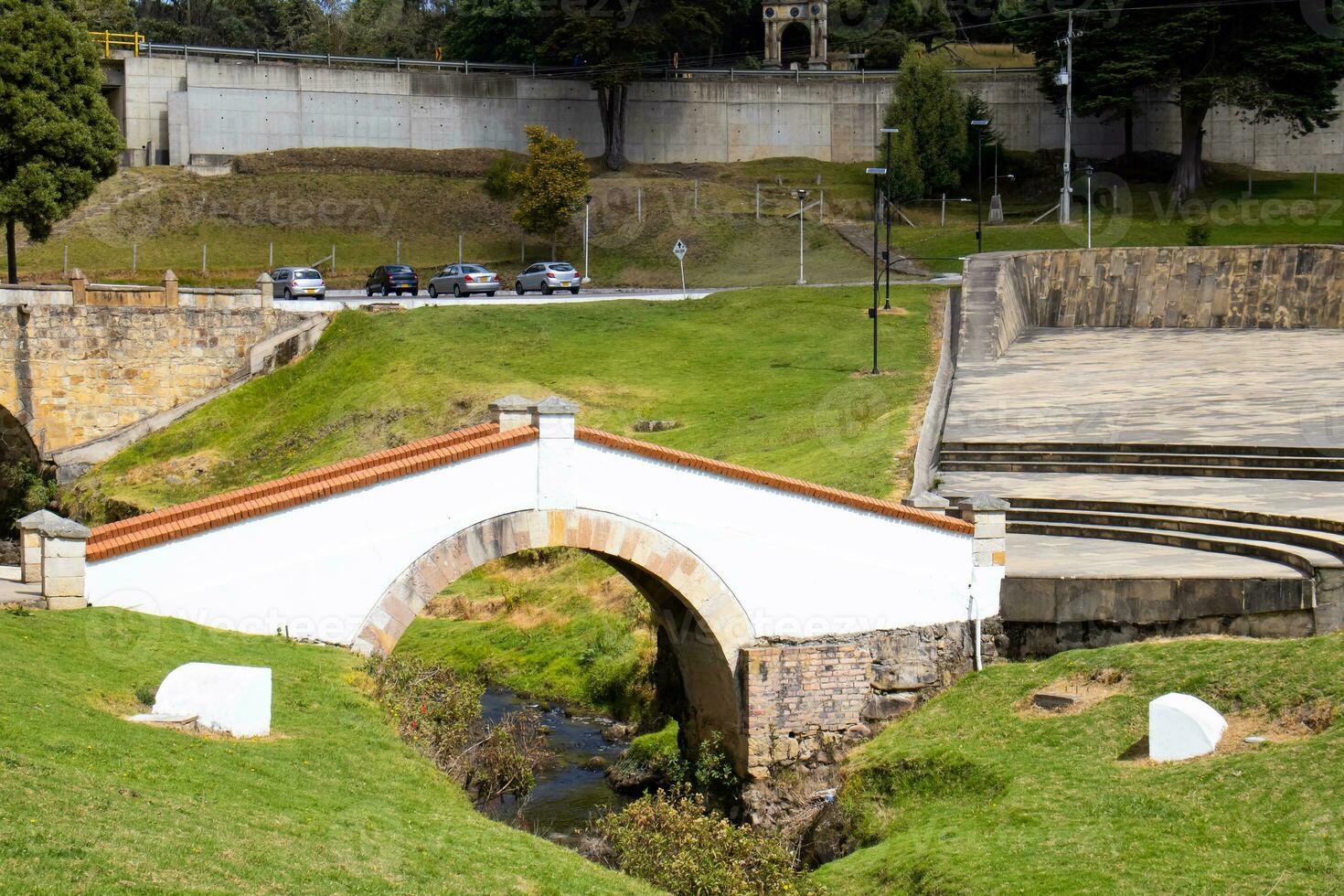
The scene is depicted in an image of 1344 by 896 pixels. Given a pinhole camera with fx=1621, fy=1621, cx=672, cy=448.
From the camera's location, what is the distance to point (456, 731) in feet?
51.8

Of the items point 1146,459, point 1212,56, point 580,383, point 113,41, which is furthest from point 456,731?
point 113,41

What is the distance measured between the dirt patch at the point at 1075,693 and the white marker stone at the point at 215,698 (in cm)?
747

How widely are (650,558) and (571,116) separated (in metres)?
50.8

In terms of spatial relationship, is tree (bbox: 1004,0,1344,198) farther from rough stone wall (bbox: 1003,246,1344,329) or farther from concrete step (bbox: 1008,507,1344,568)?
concrete step (bbox: 1008,507,1344,568)

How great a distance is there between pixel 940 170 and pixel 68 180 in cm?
3095

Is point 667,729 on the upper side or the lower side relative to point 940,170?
lower

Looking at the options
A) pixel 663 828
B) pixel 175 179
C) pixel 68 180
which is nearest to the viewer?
pixel 663 828

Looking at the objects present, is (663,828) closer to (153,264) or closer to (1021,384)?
(1021,384)

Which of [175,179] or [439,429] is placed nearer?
[439,429]

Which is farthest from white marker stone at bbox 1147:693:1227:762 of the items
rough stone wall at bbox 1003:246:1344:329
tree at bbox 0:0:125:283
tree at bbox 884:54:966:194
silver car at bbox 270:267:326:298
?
tree at bbox 884:54:966:194

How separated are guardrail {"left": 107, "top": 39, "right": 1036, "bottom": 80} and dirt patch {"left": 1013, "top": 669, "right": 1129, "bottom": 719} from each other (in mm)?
50607

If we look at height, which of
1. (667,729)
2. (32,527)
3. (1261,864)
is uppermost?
(32,527)

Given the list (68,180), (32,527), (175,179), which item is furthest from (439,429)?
(175,179)

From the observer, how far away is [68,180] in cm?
4088
